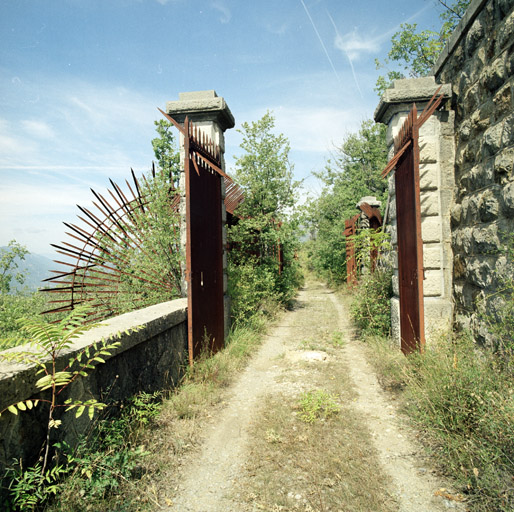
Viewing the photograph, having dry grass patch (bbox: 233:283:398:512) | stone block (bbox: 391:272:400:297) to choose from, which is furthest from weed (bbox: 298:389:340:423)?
stone block (bbox: 391:272:400:297)

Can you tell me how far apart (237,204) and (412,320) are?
16.5ft

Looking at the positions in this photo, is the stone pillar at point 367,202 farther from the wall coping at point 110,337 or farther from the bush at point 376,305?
the wall coping at point 110,337

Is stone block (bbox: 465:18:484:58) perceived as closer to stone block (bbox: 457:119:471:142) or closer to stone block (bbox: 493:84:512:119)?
stone block (bbox: 457:119:471:142)

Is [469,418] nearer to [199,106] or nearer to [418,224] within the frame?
[418,224]

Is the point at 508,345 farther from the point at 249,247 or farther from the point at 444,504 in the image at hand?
the point at 249,247

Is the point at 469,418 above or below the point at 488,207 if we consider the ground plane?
below

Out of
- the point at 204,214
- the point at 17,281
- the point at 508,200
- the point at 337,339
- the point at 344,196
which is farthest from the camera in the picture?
the point at 344,196

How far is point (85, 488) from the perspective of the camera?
194cm

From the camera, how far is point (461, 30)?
394cm

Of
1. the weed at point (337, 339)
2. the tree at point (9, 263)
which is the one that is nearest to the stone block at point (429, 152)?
the weed at point (337, 339)

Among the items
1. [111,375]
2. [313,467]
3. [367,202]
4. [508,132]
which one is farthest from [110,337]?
[367,202]

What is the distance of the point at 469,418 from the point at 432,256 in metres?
2.35

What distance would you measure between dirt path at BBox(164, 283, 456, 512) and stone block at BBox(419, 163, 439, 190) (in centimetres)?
244

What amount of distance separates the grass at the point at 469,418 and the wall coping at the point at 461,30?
3.31m
